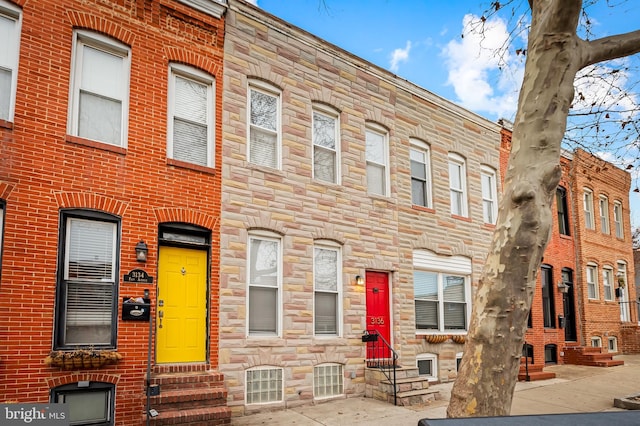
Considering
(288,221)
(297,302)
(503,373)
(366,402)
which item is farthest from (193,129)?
(503,373)

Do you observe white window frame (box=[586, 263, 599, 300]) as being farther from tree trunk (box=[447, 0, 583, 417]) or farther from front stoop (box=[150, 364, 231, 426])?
tree trunk (box=[447, 0, 583, 417])

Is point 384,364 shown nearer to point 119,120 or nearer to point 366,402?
point 366,402

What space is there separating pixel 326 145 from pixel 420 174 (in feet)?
10.7

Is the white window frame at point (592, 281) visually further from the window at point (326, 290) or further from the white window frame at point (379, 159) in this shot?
the window at point (326, 290)

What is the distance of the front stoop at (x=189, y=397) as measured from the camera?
766cm

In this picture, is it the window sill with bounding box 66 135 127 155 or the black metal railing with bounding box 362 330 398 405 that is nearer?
the window sill with bounding box 66 135 127 155

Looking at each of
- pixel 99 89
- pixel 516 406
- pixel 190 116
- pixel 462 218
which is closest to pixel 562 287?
pixel 462 218

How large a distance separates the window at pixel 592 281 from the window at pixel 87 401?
693 inches

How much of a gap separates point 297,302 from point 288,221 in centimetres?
166

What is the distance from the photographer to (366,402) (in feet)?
33.0

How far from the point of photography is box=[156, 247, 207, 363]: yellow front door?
858cm

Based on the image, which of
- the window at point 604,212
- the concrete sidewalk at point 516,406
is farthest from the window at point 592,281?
the concrete sidewalk at point 516,406

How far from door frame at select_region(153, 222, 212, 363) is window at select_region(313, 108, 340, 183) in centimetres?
310

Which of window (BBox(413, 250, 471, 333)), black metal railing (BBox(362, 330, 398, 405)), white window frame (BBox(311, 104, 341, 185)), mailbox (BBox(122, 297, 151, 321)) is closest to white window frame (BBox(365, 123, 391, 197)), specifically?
white window frame (BBox(311, 104, 341, 185))
